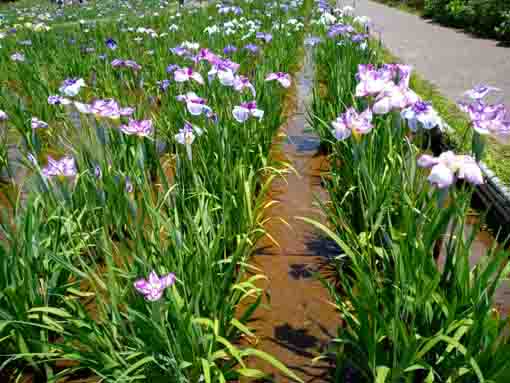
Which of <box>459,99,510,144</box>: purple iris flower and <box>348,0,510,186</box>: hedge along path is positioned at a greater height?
<box>459,99,510,144</box>: purple iris flower

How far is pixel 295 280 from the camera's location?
6.40 feet

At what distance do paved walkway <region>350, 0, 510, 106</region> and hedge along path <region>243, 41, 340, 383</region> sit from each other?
2.32 m

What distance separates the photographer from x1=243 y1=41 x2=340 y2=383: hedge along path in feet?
5.08

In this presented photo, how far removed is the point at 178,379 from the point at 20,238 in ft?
2.88

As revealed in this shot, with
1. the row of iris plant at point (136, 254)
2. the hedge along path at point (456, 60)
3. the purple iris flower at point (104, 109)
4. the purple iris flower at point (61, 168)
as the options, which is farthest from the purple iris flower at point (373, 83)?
the hedge along path at point (456, 60)

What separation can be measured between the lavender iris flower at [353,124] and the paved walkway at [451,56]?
313cm

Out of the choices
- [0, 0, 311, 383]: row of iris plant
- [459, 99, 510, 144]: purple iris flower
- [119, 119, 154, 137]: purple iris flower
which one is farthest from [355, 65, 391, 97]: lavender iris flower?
[119, 119, 154, 137]: purple iris flower

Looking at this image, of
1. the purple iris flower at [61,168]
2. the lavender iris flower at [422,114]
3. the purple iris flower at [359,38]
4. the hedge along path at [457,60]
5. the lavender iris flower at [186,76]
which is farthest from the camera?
the purple iris flower at [359,38]

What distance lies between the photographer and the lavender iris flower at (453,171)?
1011mm

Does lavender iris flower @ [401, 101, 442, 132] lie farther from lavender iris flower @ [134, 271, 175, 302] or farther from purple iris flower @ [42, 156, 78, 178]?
purple iris flower @ [42, 156, 78, 178]

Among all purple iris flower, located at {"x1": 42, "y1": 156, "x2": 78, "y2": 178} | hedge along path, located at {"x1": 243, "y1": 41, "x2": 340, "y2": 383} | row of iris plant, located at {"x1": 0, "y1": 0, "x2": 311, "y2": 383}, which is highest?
purple iris flower, located at {"x1": 42, "y1": 156, "x2": 78, "y2": 178}

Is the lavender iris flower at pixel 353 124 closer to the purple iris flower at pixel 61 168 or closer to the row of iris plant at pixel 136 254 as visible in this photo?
the row of iris plant at pixel 136 254

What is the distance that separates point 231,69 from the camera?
78.2 inches

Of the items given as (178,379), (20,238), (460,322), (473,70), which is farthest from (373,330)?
(473,70)
